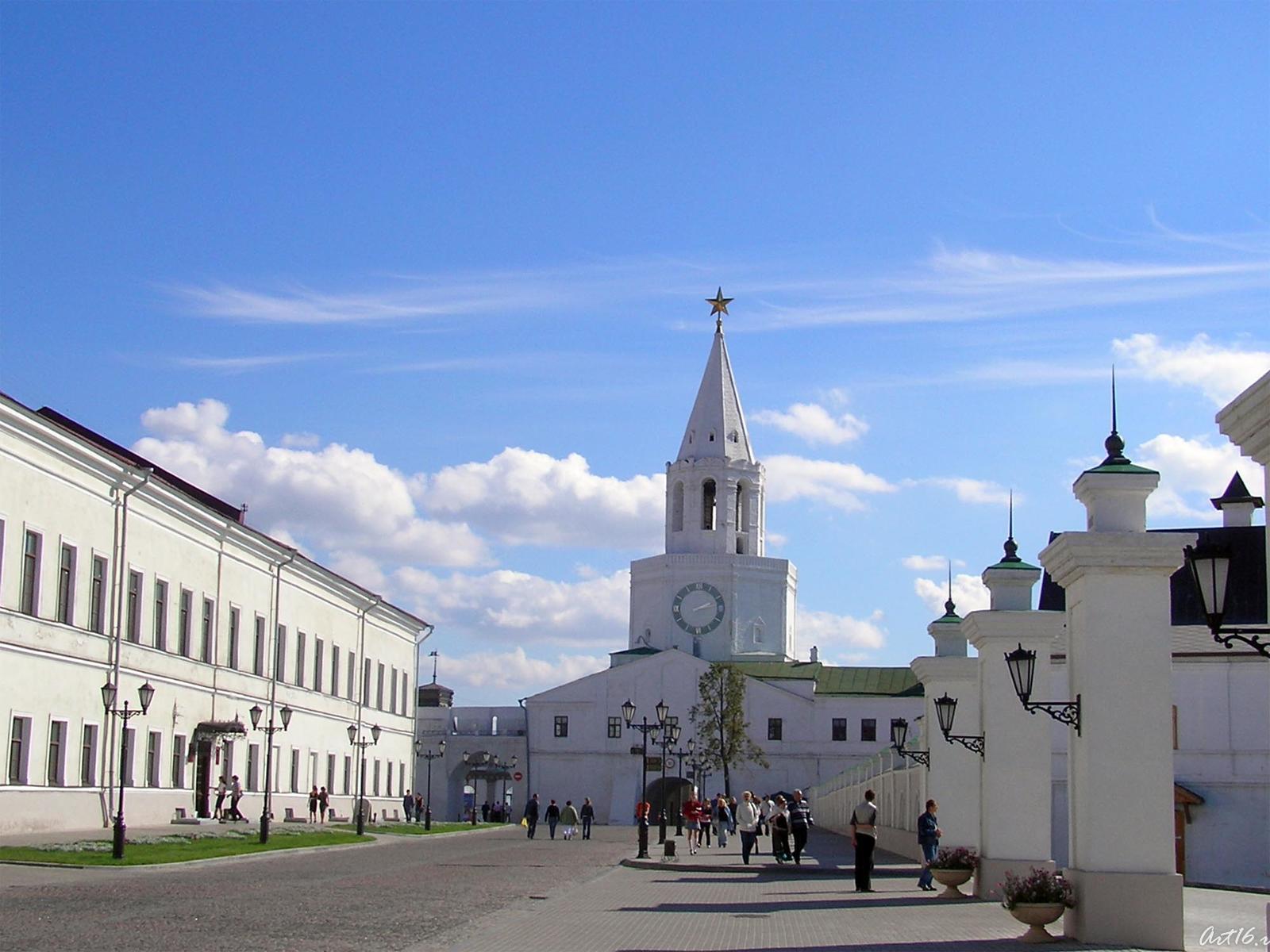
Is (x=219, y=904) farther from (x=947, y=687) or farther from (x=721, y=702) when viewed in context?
(x=721, y=702)

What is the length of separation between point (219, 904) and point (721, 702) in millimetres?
66392

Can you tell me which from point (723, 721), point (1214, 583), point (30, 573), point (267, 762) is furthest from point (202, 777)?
point (723, 721)

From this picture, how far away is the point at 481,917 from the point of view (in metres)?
19.8

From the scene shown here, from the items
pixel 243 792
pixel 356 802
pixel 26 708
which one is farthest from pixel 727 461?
pixel 26 708

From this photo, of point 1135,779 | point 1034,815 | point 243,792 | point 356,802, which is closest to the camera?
point 1135,779

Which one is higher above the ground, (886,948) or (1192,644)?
(1192,644)

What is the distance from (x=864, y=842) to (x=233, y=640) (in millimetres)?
28725

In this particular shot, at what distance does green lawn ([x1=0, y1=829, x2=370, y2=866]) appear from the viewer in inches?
1065

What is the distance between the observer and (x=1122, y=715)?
17.1 m

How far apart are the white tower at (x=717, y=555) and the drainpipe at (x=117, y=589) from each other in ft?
180

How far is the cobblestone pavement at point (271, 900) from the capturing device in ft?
52.3

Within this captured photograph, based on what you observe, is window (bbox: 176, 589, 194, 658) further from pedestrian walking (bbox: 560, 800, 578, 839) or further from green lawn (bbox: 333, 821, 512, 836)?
pedestrian walking (bbox: 560, 800, 578, 839)

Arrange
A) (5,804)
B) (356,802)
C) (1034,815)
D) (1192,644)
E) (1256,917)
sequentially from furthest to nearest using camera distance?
(356,802)
(1192,644)
(5,804)
(1034,815)
(1256,917)

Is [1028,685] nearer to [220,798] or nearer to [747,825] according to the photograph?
[747,825]
